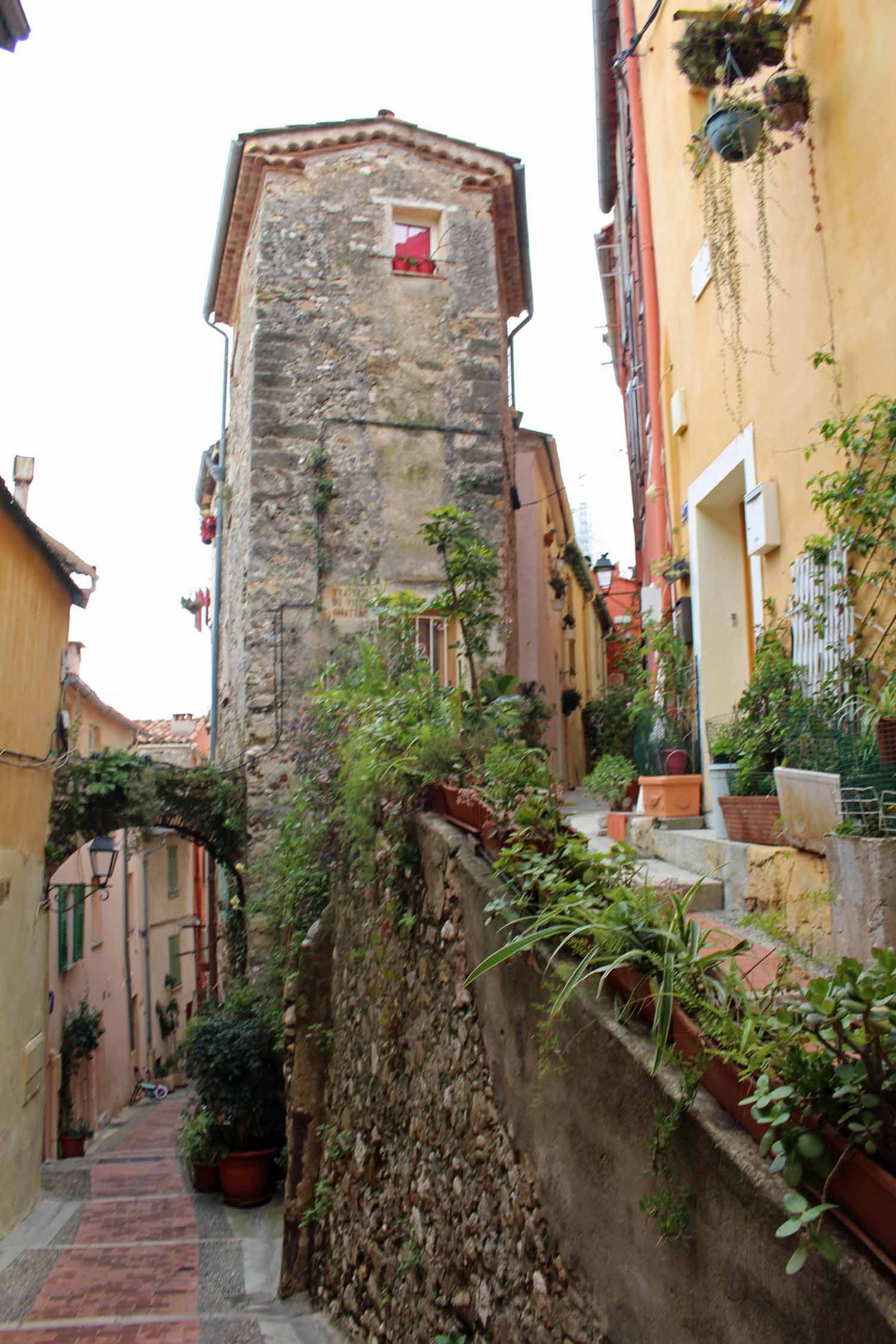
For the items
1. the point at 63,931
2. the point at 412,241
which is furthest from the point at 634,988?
the point at 63,931

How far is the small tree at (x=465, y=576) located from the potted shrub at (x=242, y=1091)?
3795 mm

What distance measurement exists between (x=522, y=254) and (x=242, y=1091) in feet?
31.4

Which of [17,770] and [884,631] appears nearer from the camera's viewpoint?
[884,631]

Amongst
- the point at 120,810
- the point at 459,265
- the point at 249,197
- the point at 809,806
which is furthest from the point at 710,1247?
the point at 249,197

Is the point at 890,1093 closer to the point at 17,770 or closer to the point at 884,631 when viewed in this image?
the point at 884,631

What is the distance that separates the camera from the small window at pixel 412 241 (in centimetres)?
1173

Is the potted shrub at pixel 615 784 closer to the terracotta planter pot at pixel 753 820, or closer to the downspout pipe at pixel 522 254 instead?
the terracotta planter pot at pixel 753 820

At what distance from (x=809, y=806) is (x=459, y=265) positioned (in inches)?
364

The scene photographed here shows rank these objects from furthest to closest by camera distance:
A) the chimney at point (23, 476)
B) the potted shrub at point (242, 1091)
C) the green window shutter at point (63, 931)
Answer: the green window shutter at point (63, 931), the chimney at point (23, 476), the potted shrub at point (242, 1091)

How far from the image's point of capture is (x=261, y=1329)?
19.7ft

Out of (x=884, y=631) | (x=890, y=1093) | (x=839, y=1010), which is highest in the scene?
(x=884, y=631)

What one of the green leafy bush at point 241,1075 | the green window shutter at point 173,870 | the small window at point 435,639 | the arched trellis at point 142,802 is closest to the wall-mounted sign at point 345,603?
the small window at point 435,639

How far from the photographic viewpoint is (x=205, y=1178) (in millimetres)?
9766

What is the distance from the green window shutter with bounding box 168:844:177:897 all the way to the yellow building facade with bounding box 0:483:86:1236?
41.9 feet
